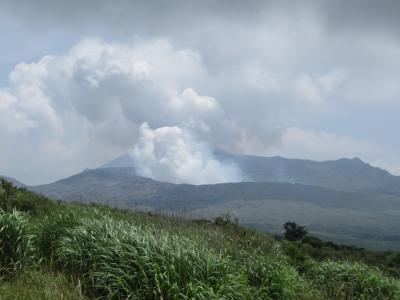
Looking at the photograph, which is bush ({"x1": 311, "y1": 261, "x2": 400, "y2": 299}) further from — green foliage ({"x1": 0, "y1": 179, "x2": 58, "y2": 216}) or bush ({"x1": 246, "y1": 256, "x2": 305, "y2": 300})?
green foliage ({"x1": 0, "y1": 179, "x2": 58, "y2": 216})

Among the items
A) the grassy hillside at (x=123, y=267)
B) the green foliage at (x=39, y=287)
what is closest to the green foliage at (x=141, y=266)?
the grassy hillside at (x=123, y=267)

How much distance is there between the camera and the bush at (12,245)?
10.1 meters

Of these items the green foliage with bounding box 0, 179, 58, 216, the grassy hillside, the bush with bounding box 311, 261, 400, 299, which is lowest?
the bush with bounding box 311, 261, 400, 299

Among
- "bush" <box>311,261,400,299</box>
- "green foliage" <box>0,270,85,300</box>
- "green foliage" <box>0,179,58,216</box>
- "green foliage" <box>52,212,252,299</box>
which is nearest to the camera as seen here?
"green foliage" <box>0,270,85,300</box>

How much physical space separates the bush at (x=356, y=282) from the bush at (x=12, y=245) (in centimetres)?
726

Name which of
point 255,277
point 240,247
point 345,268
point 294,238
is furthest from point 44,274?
point 294,238

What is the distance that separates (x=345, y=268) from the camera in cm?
1617

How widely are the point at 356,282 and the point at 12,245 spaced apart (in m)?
9.33

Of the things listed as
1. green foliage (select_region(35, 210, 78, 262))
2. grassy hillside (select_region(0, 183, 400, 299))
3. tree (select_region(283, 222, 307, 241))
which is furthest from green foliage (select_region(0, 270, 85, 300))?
tree (select_region(283, 222, 307, 241))

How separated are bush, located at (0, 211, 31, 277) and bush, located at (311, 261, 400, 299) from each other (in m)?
7.26

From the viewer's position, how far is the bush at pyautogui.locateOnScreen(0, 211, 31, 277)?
1007cm

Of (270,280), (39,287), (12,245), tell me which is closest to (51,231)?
(12,245)

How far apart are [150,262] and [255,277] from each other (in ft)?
9.68

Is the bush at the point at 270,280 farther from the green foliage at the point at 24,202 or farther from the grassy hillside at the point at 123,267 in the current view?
the green foliage at the point at 24,202
